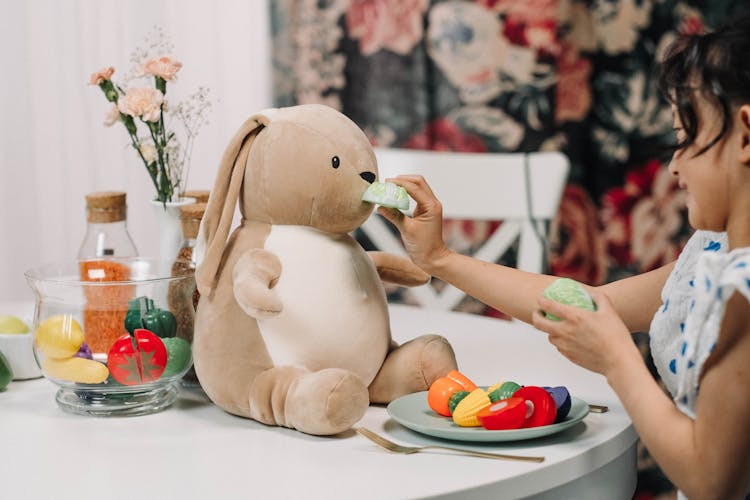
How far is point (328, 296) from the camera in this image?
3.50ft

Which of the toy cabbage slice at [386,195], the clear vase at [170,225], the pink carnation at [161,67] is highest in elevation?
the pink carnation at [161,67]

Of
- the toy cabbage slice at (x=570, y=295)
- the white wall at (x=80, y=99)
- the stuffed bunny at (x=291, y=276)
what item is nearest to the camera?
the toy cabbage slice at (x=570, y=295)

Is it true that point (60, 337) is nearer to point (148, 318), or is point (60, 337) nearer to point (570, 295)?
point (148, 318)

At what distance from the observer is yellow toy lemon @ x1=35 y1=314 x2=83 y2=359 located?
1076 mm

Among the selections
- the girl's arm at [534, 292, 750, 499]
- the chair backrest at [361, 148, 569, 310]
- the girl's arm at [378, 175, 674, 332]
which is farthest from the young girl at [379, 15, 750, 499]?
the chair backrest at [361, 148, 569, 310]

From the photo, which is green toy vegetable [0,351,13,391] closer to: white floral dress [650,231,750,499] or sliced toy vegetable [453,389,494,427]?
sliced toy vegetable [453,389,494,427]

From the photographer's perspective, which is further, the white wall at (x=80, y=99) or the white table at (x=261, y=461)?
the white wall at (x=80, y=99)

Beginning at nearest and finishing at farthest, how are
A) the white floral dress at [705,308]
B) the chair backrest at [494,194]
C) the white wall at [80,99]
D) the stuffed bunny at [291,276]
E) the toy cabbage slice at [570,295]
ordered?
the white floral dress at [705,308], the toy cabbage slice at [570,295], the stuffed bunny at [291,276], the chair backrest at [494,194], the white wall at [80,99]

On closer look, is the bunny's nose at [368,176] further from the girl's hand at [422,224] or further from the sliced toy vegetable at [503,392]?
the sliced toy vegetable at [503,392]

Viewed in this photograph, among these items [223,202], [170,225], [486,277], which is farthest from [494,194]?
[223,202]

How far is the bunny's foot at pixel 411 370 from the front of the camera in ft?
3.63

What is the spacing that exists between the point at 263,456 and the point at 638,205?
1.56 m

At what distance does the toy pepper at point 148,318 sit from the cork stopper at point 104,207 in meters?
0.23

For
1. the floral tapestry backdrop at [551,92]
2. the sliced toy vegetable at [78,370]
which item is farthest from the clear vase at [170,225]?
the floral tapestry backdrop at [551,92]
